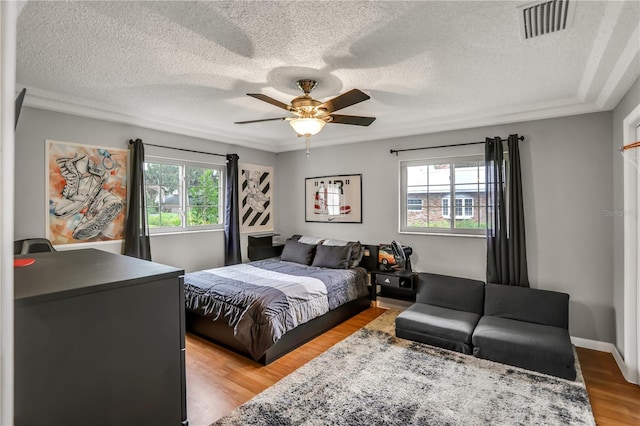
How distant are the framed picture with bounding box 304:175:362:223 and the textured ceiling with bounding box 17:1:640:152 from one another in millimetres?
1450

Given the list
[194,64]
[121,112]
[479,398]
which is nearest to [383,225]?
[479,398]

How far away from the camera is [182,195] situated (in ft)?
15.0

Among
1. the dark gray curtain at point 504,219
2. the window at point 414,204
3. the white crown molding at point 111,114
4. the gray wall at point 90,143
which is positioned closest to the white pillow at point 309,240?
the gray wall at point 90,143

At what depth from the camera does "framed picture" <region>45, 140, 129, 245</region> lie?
337 centimetres

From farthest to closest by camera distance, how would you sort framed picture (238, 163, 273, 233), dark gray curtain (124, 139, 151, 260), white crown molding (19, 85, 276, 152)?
framed picture (238, 163, 273, 233) < dark gray curtain (124, 139, 151, 260) < white crown molding (19, 85, 276, 152)

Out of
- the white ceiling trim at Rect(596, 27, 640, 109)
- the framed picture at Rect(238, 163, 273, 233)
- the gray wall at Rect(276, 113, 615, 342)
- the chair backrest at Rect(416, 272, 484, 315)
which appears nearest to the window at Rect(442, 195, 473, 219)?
the gray wall at Rect(276, 113, 615, 342)

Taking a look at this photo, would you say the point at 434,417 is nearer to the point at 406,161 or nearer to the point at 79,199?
the point at 406,161

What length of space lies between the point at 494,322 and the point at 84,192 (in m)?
4.40

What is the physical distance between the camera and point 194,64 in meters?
2.54

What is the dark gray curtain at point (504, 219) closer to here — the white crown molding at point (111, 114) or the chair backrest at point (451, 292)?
the chair backrest at point (451, 292)

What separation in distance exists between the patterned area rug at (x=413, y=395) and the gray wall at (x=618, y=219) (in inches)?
29.1

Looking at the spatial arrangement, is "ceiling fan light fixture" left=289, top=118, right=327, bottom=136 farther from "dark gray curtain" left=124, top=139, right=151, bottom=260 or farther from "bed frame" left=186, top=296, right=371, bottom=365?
"dark gray curtain" left=124, top=139, right=151, bottom=260

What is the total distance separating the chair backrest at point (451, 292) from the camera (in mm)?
3715

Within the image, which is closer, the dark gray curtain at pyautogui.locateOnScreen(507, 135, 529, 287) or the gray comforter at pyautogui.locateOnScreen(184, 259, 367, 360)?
the gray comforter at pyautogui.locateOnScreen(184, 259, 367, 360)
